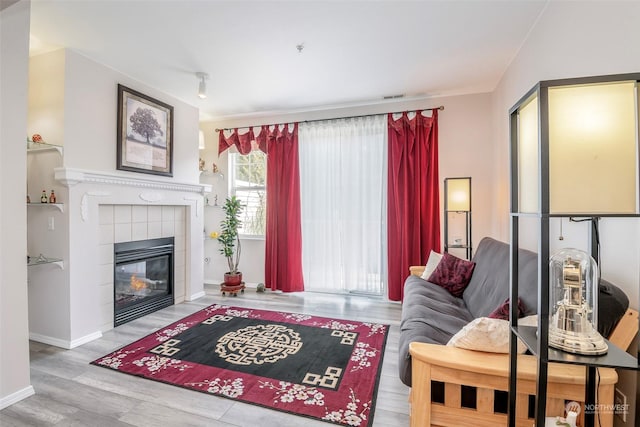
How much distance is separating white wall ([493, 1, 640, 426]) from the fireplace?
12.3 feet

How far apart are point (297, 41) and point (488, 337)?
245 cm

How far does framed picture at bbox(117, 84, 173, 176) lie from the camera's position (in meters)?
2.95

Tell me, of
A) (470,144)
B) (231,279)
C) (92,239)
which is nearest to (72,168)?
(92,239)

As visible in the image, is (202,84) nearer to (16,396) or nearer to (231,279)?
(231,279)

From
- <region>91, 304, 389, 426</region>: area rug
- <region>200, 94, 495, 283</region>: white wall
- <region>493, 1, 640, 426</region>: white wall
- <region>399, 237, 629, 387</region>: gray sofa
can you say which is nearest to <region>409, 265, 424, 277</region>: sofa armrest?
<region>399, 237, 629, 387</region>: gray sofa

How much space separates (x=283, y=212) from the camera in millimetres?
4062

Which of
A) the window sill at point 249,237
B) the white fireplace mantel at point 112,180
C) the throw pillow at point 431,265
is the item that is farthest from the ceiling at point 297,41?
the window sill at point 249,237

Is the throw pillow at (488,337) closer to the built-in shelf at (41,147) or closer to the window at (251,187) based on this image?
the built-in shelf at (41,147)

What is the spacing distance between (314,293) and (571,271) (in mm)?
3393

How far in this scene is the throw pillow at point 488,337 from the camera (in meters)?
1.26

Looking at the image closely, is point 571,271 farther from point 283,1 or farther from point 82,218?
point 82,218

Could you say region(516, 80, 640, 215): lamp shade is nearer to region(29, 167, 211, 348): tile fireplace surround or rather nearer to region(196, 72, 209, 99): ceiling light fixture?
region(196, 72, 209, 99): ceiling light fixture

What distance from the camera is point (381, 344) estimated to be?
2.54 m

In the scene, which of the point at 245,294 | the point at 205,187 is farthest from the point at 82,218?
the point at 245,294
